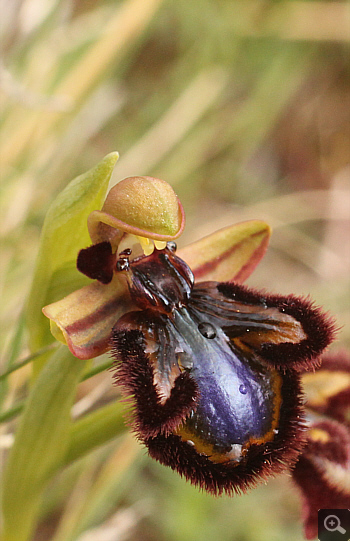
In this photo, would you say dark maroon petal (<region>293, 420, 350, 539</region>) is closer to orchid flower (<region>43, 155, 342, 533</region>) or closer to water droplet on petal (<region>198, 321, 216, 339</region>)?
orchid flower (<region>43, 155, 342, 533</region>)

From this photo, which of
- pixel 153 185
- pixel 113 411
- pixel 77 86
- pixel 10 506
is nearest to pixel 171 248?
pixel 153 185

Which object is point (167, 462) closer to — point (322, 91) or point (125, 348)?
point (125, 348)

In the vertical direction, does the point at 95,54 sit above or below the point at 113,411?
above

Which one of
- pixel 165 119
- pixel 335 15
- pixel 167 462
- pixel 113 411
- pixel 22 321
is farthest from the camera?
pixel 335 15

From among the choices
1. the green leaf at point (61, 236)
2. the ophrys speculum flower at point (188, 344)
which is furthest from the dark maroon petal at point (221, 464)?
the green leaf at point (61, 236)

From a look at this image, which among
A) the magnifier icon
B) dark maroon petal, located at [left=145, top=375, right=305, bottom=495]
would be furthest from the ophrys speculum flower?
the magnifier icon

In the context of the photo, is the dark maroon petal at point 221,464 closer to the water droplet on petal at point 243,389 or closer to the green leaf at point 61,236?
the water droplet on petal at point 243,389
